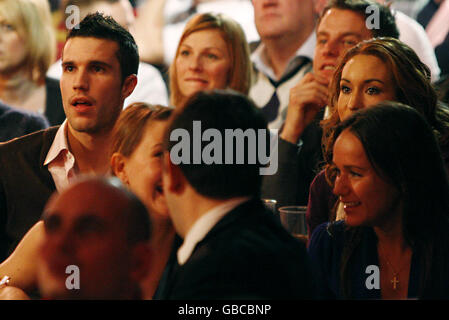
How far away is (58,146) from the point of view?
2531mm

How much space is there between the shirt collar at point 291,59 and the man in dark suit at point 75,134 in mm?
1314

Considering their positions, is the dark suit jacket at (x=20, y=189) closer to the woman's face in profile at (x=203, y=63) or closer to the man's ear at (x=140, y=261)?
the woman's face in profile at (x=203, y=63)

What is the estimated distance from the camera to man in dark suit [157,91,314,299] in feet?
4.55

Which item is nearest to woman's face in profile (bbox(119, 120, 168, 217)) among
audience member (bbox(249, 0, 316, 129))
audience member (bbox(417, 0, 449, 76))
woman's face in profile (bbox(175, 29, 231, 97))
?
woman's face in profile (bbox(175, 29, 231, 97))

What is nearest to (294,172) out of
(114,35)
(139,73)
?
(114,35)

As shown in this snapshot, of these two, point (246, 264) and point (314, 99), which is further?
point (314, 99)

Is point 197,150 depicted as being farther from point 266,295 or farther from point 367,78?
point 367,78

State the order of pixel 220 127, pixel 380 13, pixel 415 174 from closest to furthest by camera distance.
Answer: pixel 220 127 → pixel 415 174 → pixel 380 13

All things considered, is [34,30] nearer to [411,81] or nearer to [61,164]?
[61,164]

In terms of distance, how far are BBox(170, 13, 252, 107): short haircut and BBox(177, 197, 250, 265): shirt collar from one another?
6.23ft

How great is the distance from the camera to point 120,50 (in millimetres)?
2766

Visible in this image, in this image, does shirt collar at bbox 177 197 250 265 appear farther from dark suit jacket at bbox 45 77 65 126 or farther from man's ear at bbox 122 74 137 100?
dark suit jacket at bbox 45 77 65 126

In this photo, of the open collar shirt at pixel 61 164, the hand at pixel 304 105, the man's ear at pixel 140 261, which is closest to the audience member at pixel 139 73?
the hand at pixel 304 105

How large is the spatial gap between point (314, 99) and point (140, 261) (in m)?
2.05
